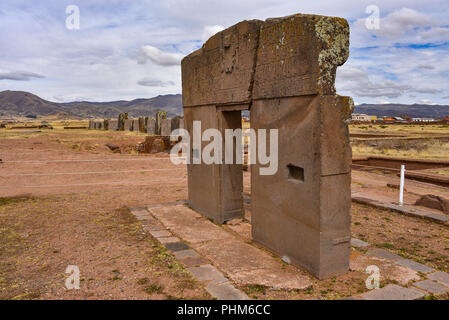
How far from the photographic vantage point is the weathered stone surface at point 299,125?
4508 mm

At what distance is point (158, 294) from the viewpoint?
430 centimetres

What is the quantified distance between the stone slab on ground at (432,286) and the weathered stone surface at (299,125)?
0.92 m

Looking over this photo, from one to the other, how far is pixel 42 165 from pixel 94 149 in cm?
564

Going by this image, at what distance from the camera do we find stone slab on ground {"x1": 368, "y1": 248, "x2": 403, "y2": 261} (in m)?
5.50

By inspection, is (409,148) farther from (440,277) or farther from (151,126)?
(440,277)

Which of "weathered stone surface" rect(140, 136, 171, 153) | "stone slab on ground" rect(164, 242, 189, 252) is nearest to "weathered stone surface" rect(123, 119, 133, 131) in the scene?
"weathered stone surface" rect(140, 136, 171, 153)

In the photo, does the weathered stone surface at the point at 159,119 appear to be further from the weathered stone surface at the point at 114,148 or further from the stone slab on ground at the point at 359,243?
the stone slab on ground at the point at 359,243

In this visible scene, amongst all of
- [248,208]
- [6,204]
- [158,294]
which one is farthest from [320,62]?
[6,204]

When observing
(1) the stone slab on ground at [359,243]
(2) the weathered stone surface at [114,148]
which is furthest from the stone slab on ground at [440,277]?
(2) the weathered stone surface at [114,148]

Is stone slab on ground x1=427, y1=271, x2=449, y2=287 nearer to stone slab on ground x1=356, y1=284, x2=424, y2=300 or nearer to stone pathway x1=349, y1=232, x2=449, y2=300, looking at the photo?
stone pathway x1=349, y1=232, x2=449, y2=300

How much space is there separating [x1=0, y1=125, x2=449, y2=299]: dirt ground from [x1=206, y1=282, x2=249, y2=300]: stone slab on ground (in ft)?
0.38

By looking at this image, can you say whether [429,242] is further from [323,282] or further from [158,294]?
[158,294]

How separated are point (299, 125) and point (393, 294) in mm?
2401

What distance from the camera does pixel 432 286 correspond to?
14.8 ft
